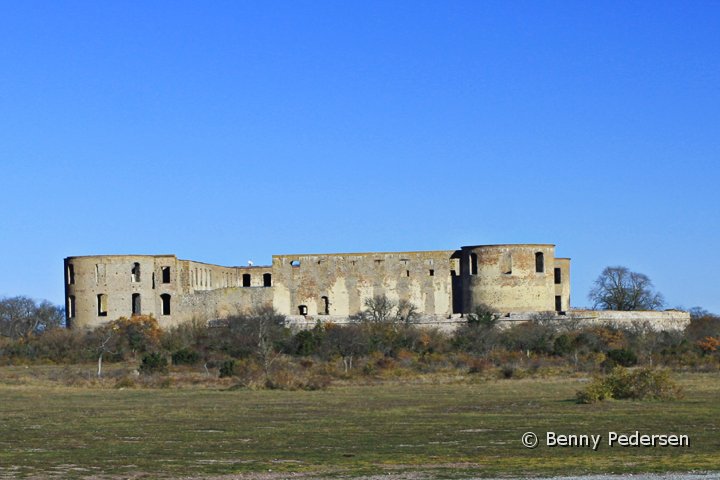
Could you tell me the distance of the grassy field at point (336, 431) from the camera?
55.9 feet

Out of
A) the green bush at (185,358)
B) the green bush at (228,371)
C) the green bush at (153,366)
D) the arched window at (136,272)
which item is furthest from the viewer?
the arched window at (136,272)

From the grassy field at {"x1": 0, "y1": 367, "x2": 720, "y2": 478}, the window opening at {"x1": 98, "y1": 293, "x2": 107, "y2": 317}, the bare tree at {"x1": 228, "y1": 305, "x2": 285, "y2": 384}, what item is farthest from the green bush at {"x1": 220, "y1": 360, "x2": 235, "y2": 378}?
the window opening at {"x1": 98, "y1": 293, "x2": 107, "y2": 317}

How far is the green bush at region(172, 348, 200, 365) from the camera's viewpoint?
48.8 m

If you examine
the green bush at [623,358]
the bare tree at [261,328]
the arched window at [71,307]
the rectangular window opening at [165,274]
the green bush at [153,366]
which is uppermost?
the rectangular window opening at [165,274]

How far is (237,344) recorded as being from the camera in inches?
2095

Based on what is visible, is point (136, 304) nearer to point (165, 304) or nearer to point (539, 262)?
point (165, 304)

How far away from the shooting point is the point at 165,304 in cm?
5994

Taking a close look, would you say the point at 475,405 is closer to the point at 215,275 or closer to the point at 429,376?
the point at 429,376

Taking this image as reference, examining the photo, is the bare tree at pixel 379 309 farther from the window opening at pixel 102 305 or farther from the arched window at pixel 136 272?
the window opening at pixel 102 305

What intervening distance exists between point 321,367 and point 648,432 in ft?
82.1

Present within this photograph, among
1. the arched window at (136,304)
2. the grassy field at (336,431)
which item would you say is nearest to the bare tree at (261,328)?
the arched window at (136,304)

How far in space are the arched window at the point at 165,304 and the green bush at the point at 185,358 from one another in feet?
33.1

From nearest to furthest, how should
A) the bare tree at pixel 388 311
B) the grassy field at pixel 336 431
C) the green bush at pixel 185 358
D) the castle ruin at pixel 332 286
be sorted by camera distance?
Result: the grassy field at pixel 336 431 < the green bush at pixel 185 358 < the bare tree at pixel 388 311 < the castle ruin at pixel 332 286

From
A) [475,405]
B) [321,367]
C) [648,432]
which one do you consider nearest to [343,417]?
[475,405]
